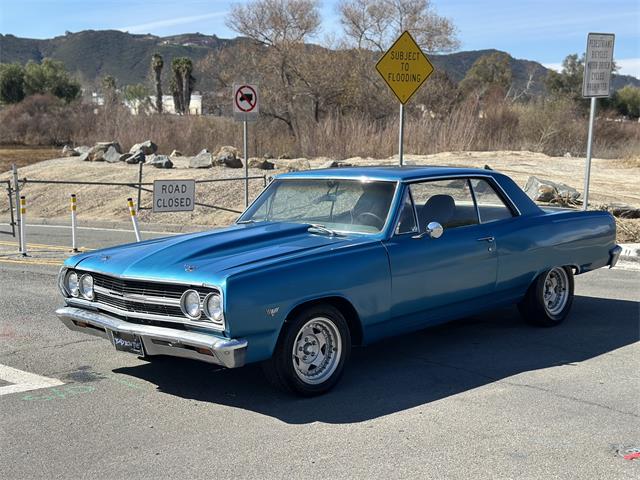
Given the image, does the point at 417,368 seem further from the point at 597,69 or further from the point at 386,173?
the point at 597,69

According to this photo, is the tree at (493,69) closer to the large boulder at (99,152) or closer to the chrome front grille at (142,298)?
the large boulder at (99,152)

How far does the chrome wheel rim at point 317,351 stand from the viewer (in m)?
5.63

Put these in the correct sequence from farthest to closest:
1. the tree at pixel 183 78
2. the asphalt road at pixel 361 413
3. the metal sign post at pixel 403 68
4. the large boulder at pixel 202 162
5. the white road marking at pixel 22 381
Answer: the tree at pixel 183 78
the large boulder at pixel 202 162
the metal sign post at pixel 403 68
the white road marking at pixel 22 381
the asphalt road at pixel 361 413

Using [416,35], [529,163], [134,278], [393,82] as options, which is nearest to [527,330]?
[134,278]

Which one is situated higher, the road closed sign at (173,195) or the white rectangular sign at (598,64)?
the white rectangular sign at (598,64)

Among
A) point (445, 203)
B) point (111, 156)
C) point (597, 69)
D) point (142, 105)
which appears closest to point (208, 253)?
point (445, 203)

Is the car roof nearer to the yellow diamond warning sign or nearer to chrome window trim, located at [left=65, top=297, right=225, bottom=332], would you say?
chrome window trim, located at [left=65, top=297, right=225, bottom=332]

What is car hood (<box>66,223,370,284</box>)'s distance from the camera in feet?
17.9

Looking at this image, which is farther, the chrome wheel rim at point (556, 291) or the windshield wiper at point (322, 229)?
the chrome wheel rim at point (556, 291)

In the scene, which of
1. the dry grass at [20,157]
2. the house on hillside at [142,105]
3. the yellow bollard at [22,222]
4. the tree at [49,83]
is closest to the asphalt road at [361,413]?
the yellow bollard at [22,222]

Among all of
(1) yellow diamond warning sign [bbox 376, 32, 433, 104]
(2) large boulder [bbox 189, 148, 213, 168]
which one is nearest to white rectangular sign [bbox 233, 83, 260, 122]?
(1) yellow diamond warning sign [bbox 376, 32, 433, 104]

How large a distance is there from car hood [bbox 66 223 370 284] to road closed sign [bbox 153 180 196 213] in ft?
22.1

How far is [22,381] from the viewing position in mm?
6219

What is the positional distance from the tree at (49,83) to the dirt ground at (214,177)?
5489 centimetres
